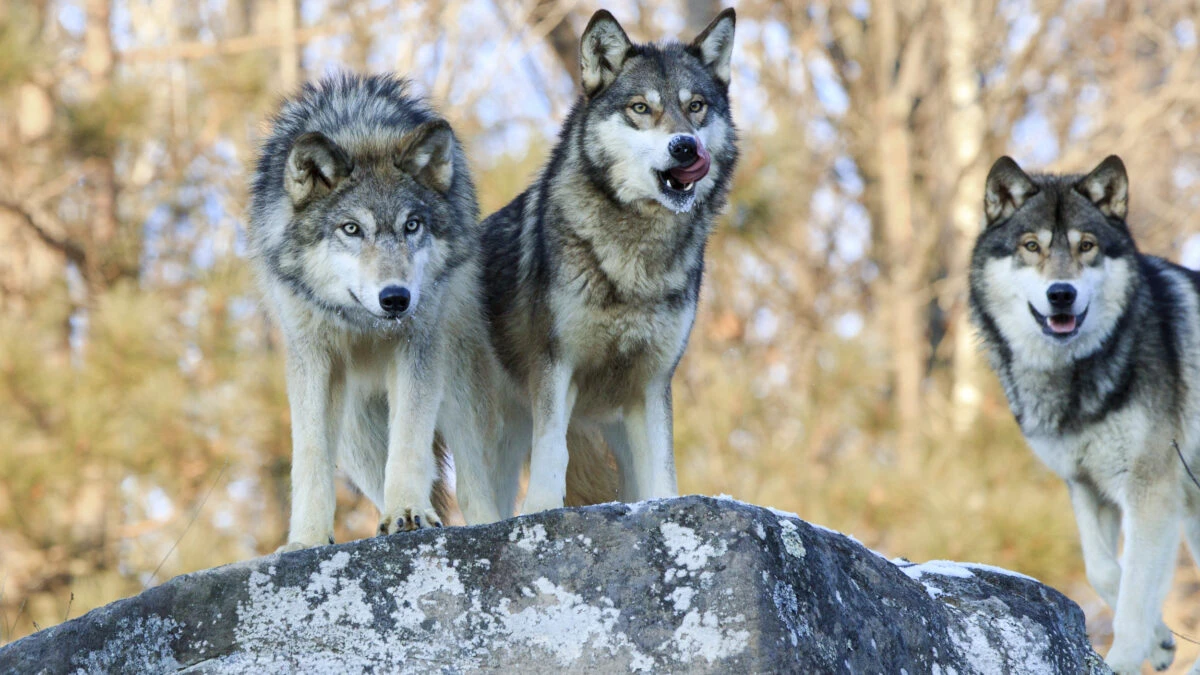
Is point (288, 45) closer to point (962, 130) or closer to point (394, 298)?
point (962, 130)

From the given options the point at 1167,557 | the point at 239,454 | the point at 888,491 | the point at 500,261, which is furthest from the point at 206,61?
the point at 1167,557

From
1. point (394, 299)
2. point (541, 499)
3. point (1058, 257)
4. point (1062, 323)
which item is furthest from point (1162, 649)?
point (394, 299)

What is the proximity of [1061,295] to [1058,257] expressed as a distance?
20 cm

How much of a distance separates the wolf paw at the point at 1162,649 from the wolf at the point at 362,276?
345cm

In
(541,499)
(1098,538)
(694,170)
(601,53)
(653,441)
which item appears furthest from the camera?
(1098,538)

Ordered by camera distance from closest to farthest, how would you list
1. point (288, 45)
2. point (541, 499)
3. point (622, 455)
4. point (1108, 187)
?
point (541, 499) < point (622, 455) < point (1108, 187) < point (288, 45)

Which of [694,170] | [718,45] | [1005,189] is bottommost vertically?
[694,170]

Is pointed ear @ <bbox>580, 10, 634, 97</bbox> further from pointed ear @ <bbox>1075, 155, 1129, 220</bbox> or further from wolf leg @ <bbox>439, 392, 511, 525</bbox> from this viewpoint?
pointed ear @ <bbox>1075, 155, 1129, 220</bbox>

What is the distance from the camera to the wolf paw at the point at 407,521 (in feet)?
15.1

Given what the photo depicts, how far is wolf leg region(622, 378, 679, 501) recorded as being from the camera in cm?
539

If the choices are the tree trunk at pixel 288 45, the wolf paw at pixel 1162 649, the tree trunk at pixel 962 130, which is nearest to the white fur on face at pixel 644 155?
the wolf paw at pixel 1162 649

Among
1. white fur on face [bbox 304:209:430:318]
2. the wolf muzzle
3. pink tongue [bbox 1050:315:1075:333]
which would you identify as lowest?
the wolf muzzle

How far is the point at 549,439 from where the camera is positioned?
5207 mm

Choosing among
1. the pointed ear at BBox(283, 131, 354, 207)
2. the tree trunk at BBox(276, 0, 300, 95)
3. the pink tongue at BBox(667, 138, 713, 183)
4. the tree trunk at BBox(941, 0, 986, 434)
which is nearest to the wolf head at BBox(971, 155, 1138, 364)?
the pink tongue at BBox(667, 138, 713, 183)
